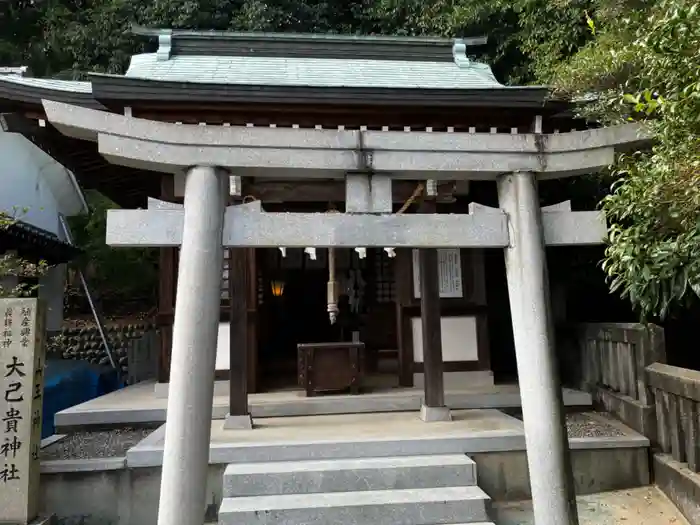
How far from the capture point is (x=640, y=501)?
17.3 feet

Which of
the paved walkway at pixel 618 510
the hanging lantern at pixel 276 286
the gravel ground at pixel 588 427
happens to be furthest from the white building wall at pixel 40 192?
the gravel ground at pixel 588 427

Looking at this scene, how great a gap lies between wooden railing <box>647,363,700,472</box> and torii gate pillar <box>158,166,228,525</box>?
4452 mm

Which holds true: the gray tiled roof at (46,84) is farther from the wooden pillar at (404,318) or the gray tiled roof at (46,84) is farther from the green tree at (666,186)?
the green tree at (666,186)

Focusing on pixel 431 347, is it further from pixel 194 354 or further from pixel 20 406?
pixel 20 406

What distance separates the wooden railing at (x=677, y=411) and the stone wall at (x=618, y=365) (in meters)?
0.13

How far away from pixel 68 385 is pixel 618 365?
8936 millimetres

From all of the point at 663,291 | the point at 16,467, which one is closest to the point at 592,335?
the point at 663,291

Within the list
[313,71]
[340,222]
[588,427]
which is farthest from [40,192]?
[588,427]

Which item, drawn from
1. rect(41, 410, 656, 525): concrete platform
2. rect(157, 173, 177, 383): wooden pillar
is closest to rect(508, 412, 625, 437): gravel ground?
rect(41, 410, 656, 525): concrete platform

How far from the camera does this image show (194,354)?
340 cm

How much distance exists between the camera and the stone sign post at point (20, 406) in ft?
14.8

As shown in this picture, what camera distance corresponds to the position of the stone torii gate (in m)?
3.40

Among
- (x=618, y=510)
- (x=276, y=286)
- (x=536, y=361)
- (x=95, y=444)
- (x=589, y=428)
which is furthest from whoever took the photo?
(x=276, y=286)

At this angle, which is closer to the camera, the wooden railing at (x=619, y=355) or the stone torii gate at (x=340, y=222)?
the stone torii gate at (x=340, y=222)
